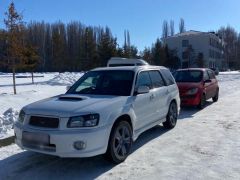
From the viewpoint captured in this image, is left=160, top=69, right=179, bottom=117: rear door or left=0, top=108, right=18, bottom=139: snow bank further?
left=160, top=69, right=179, bottom=117: rear door

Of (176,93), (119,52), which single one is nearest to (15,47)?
(176,93)

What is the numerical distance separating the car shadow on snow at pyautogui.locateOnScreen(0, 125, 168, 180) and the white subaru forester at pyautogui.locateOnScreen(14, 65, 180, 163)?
1.15ft

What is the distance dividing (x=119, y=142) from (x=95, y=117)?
827 millimetres

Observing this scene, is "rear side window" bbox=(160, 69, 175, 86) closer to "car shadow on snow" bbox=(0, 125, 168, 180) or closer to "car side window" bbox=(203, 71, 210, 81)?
"car shadow on snow" bbox=(0, 125, 168, 180)

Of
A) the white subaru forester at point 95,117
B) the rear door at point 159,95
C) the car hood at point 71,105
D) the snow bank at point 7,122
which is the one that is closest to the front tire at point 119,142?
the white subaru forester at point 95,117

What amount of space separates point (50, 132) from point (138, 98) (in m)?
2.11

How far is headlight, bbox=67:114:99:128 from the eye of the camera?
5266 millimetres

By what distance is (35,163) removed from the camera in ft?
19.5

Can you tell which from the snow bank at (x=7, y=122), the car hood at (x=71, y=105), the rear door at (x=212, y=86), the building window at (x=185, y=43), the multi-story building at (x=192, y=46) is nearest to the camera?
the car hood at (x=71, y=105)

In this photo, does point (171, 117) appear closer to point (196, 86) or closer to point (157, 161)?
point (157, 161)

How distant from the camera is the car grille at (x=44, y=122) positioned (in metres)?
5.33

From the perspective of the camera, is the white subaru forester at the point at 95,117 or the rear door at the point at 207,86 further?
the rear door at the point at 207,86

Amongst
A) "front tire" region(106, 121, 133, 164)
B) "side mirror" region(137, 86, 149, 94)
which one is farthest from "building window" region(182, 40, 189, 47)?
"front tire" region(106, 121, 133, 164)

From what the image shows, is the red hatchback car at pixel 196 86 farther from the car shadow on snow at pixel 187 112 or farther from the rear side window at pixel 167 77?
the rear side window at pixel 167 77
